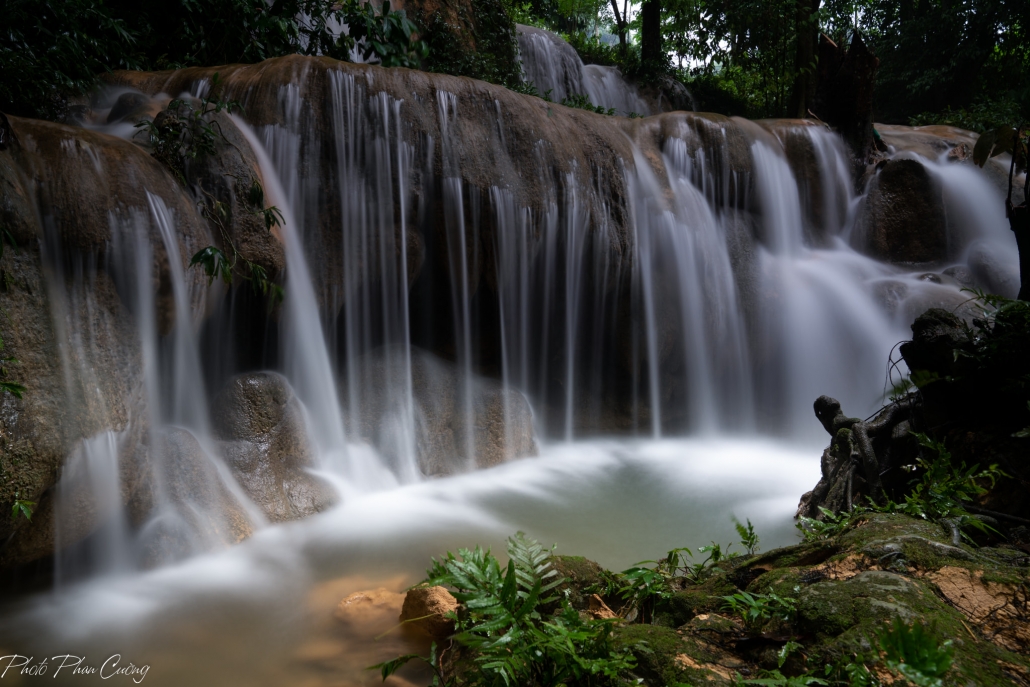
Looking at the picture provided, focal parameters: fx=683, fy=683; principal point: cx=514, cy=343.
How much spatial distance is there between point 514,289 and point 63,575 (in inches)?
183

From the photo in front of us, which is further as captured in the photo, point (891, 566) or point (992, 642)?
point (891, 566)

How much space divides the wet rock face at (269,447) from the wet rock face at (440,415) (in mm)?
823

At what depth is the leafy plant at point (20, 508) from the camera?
10.9 feet

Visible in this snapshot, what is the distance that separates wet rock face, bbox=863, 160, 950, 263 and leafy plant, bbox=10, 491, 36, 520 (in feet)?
34.4

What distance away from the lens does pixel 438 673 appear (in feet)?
6.81

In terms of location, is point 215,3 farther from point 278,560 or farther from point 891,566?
point 891,566

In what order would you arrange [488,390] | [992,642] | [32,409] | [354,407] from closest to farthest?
[992,642] < [32,409] < [354,407] < [488,390]

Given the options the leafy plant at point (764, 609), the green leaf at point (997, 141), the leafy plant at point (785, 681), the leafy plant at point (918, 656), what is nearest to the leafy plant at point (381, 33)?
the green leaf at point (997, 141)

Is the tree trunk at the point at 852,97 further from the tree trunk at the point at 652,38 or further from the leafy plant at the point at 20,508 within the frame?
the leafy plant at the point at 20,508

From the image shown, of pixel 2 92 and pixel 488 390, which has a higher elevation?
pixel 2 92

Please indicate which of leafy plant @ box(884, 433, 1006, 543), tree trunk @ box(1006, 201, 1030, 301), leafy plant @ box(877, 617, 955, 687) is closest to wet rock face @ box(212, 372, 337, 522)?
leafy plant @ box(884, 433, 1006, 543)

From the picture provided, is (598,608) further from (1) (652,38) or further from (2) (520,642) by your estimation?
(1) (652,38)

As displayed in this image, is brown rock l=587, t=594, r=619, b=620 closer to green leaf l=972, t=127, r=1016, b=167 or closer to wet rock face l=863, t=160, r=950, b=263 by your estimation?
green leaf l=972, t=127, r=1016, b=167

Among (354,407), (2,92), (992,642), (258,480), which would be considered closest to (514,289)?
(354,407)
